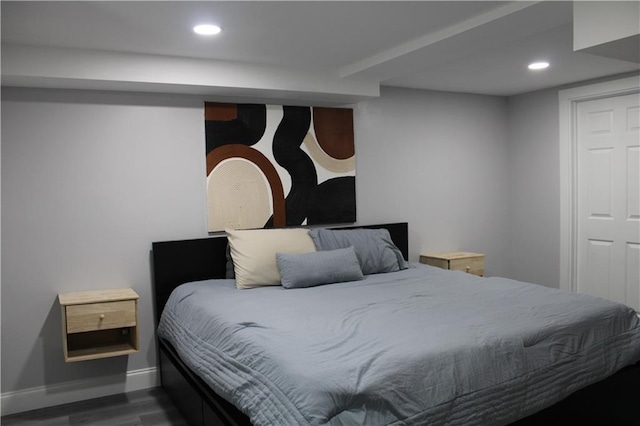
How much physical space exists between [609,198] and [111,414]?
4.40 m

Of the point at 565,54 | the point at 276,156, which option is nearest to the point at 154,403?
the point at 276,156

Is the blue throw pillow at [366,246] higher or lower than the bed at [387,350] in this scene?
higher

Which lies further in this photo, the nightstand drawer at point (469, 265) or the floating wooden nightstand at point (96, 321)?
the nightstand drawer at point (469, 265)

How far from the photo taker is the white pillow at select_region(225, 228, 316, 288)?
3.72 meters

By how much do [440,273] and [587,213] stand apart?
1973 millimetres

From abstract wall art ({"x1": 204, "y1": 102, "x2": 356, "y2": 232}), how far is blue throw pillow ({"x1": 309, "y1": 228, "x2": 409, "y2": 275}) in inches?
13.6

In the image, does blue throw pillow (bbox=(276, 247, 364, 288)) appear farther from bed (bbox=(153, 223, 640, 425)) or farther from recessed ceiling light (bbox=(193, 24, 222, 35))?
recessed ceiling light (bbox=(193, 24, 222, 35))

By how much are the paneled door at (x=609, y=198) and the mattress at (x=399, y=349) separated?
194 centimetres

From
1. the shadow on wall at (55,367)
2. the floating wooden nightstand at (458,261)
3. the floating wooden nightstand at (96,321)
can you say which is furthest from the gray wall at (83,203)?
the floating wooden nightstand at (458,261)

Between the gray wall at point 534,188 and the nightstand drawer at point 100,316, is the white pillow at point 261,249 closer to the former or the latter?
the nightstand drawer at point 100,316

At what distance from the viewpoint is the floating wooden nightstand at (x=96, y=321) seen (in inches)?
134

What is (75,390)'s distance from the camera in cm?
371

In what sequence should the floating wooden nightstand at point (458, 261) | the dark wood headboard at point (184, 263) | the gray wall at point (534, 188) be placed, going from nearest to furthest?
the dark wood headboard at point (184, 263) → the floating wooden nightstand at point (458, 261) → the gray wall at point (534, 188)

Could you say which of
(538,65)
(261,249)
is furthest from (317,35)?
(538,65)
